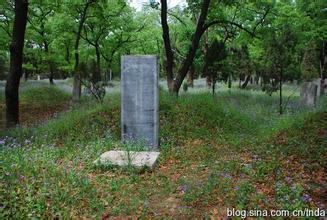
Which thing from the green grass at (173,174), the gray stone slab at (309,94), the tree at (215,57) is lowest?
the green grass at (173,174)

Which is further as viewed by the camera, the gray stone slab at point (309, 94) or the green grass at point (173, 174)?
Result: the gray stone slab at point (309, 94)

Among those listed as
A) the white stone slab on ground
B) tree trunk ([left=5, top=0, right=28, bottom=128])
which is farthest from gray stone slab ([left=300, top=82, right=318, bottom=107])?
tree trunk ([left=5, top=0, right=28, bottom=128])

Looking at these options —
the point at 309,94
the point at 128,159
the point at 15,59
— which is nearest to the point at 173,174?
the point at 128,159

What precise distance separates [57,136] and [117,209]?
6077 mm

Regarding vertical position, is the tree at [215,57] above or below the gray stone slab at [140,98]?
above

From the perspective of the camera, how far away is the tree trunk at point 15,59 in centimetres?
1175

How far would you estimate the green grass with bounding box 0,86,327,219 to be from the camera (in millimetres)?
4594

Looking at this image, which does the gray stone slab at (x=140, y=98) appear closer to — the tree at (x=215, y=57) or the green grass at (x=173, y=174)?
the green grass at (x=173, y=174)

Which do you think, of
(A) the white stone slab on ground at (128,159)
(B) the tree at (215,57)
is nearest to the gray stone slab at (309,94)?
(B) the tree at (215,57)

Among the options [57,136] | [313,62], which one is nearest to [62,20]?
[57,136]

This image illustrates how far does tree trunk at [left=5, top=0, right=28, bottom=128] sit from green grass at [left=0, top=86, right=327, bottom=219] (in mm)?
1752

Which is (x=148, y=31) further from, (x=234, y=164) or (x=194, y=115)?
(x=234, y=164)

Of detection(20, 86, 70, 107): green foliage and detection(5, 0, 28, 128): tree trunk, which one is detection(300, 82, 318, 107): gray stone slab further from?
detection(20, 86, 70, 107): green foliage

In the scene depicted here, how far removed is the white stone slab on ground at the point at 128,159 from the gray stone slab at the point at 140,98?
1743 mm
